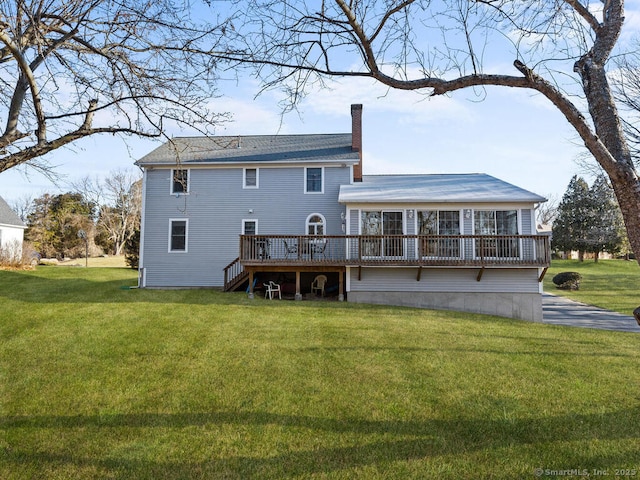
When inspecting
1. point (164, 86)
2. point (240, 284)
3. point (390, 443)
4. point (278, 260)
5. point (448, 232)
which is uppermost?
point (164, 86)

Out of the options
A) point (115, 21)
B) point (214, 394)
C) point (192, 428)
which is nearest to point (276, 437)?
point (192, 428)

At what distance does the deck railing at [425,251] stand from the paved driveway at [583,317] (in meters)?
3.56

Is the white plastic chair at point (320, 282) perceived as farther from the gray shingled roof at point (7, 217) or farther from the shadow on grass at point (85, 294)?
the gray shingled roof at point (7, 217)

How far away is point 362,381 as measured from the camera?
588 cm

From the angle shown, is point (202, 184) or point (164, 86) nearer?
point (164, 86)

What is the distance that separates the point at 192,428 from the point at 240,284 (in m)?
10.9

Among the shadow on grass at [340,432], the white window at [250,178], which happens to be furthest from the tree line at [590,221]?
the shadow on grass at [340,432]

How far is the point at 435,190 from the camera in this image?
51.1 ft

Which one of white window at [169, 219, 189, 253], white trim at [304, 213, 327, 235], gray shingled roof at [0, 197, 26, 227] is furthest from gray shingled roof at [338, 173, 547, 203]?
gray shingled roof at [0, 197, 26, 227]

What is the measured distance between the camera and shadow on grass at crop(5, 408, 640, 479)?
3764 millimetres

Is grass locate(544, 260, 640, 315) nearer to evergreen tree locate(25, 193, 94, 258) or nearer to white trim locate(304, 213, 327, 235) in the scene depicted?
white trim locate(304, 213, 327, 235)

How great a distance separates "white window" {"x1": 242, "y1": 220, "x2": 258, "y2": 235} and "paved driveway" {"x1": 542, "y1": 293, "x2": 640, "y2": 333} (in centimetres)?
1216

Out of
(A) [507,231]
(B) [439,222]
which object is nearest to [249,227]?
(B) [439,222]

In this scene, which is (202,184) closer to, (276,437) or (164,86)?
(164,86)
